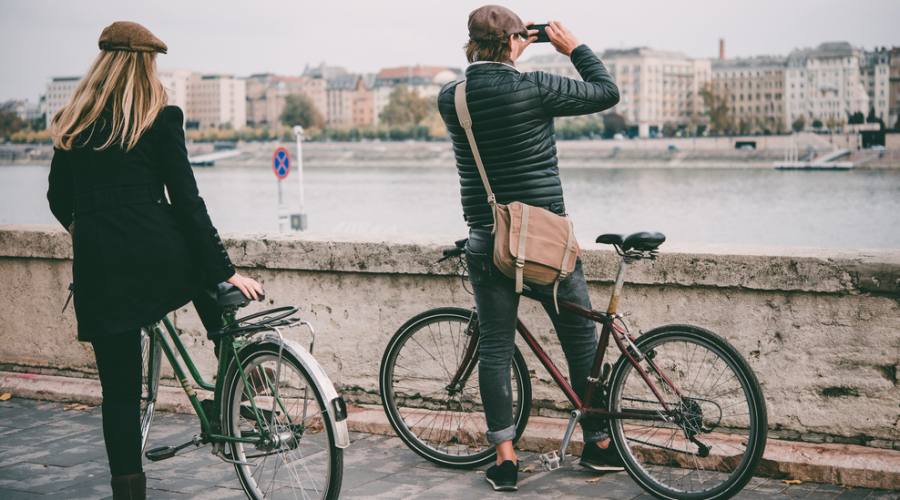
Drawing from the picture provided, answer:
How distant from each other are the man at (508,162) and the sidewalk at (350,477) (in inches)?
5.4

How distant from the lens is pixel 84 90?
10.5ft

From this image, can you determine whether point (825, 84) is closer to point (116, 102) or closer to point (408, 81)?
point (408, 81)

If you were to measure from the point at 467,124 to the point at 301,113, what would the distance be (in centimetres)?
17984

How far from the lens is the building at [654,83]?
162 meters

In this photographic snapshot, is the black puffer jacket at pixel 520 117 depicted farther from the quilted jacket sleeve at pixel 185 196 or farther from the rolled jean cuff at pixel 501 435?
the quilted jacket sleeve at pixel 185 196

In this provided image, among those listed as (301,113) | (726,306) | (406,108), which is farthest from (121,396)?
(301,113)

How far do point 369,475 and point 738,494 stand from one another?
53.8 inches

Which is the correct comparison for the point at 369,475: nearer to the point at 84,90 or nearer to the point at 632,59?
the point at 84,90

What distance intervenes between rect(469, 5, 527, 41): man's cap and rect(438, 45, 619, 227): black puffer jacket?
97 millimetres

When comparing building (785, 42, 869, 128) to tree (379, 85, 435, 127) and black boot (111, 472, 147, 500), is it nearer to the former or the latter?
tree (379, 85, 435, 127)

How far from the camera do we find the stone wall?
159 inches

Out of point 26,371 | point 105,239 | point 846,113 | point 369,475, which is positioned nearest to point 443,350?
point 369,475

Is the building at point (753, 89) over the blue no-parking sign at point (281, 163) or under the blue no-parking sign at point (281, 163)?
over

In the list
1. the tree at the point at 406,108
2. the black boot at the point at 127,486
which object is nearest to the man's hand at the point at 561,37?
the black boot at the point at 127,486
